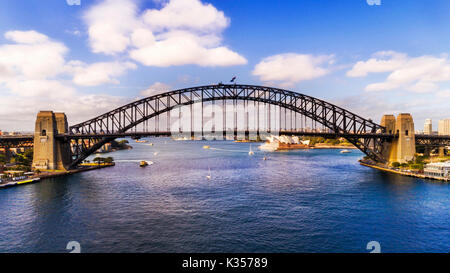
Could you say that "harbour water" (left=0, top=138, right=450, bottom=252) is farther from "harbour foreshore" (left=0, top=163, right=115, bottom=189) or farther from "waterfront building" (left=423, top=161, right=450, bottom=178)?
"waterfront building" (left=423, top=161, right=450, bottom=178)

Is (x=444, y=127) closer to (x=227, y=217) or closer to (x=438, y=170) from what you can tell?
(x=438, y=170)

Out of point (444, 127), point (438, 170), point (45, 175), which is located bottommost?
point (45, 175)

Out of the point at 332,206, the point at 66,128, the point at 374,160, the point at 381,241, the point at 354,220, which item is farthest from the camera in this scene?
the point at 374,160

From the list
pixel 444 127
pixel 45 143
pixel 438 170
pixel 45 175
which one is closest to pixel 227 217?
pixel 45 175

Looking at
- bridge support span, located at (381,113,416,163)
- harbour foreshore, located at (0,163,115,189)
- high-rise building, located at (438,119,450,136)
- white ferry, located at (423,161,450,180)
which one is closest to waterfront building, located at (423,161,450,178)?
white ferry, located at (423,161,450,180)

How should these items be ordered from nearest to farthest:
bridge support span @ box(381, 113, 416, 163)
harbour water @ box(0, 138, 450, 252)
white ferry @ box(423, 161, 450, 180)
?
1. harbour water @ box(0, 138, 450, 252)
2. white ferry @ box(423, 161, 450, 180)
3. bridge support span @ box(381, 113, 416, 163)

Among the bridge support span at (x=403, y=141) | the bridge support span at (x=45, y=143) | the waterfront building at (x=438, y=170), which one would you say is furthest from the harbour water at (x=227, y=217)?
the bridge support span at (x=403, y=141)

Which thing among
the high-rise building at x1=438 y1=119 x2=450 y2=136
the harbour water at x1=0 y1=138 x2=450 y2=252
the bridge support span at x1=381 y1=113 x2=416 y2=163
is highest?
the high-rise building at x1=438 y1=119 x2=450 y2=136
